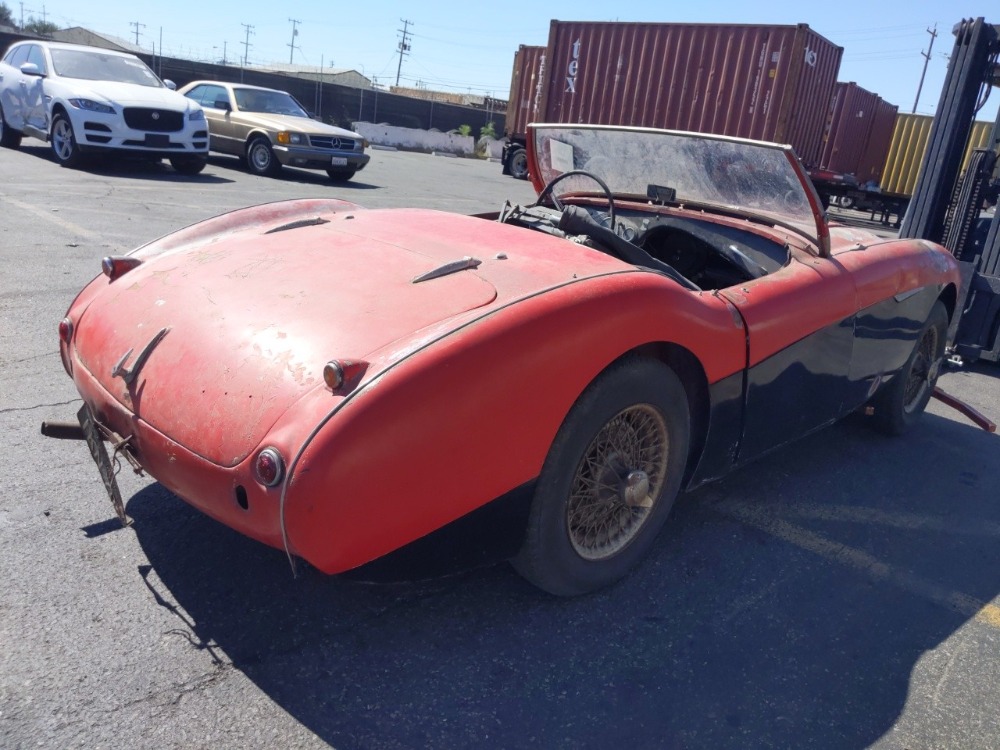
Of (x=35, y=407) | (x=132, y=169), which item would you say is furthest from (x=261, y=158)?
(x=35, y=407)

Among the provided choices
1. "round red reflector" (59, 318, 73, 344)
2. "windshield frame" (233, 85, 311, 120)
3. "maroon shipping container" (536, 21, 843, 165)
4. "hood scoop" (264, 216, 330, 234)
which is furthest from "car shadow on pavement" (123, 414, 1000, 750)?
"maroon shipping container" (536, 21, 843, 165)

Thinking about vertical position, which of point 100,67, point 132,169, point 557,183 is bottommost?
point 132,169

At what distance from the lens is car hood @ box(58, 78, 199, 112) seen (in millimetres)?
10953

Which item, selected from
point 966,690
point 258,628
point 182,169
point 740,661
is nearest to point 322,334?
point 258,628

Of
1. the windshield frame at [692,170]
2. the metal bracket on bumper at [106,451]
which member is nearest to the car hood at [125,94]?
the windshield frame at [692,170]

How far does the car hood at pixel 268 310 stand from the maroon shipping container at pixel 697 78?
565 inches

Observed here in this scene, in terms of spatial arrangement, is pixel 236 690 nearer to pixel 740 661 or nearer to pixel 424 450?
pixel 424 450

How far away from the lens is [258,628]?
2332 mm

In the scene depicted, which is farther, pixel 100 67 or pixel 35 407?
pixel 100 67

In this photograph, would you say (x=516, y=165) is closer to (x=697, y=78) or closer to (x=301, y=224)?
(x=697, y=78)

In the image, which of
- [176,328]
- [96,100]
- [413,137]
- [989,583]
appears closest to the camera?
[176,328]

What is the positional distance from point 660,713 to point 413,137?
2760 cm

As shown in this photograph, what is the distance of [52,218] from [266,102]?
23.8 ft

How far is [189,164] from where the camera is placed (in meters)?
12.2
